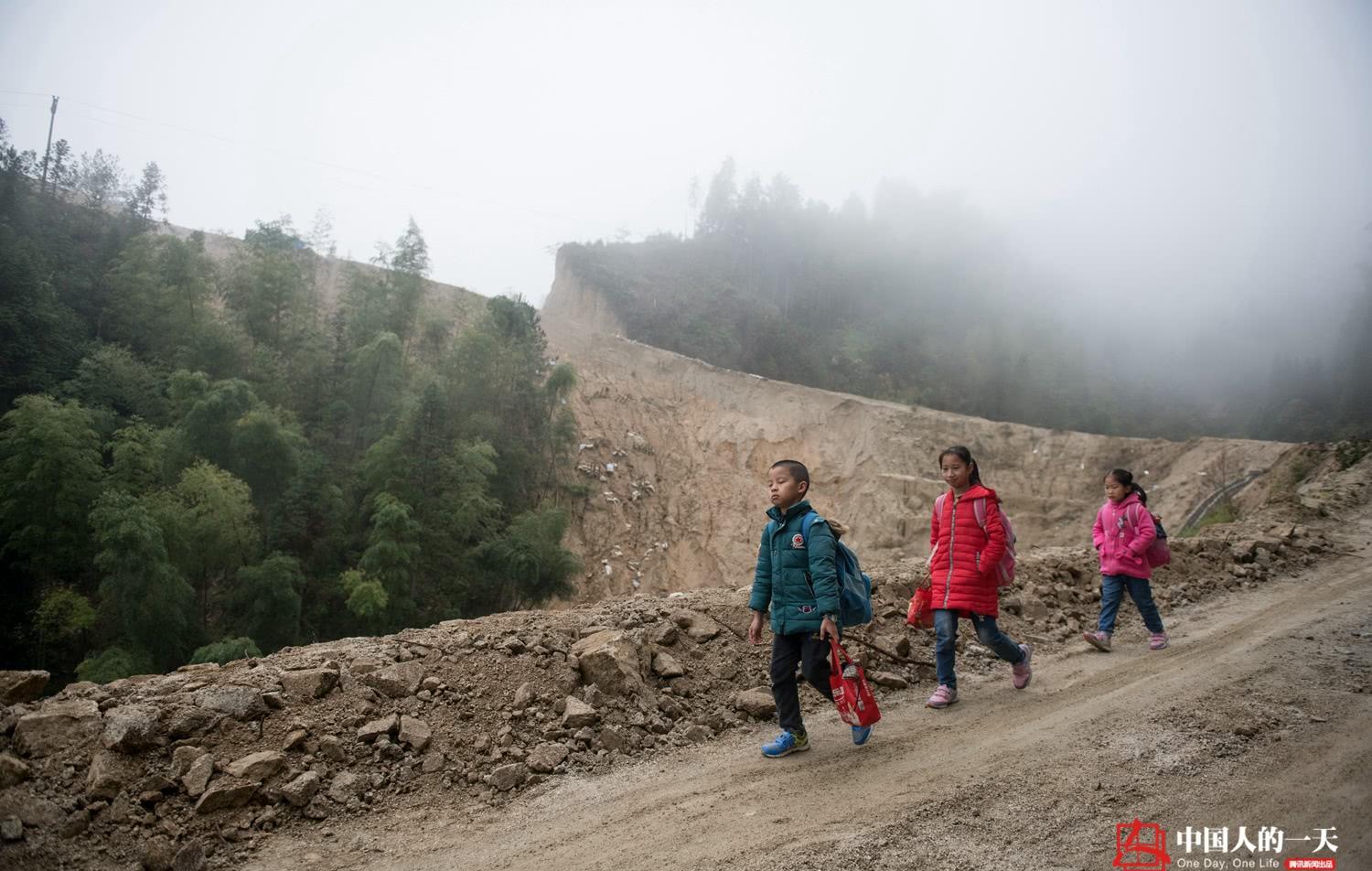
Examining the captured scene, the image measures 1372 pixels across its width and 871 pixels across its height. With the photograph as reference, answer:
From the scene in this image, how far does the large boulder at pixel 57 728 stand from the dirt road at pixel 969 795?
1.02 meters

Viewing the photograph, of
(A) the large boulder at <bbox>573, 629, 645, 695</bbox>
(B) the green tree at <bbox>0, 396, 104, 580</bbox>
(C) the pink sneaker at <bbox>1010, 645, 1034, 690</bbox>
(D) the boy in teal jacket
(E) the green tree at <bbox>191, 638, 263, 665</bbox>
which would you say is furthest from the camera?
(B) the green tree at <bbox>0, 396, 104, 580</bbox>

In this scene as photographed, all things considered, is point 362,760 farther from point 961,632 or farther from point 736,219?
point 736,219

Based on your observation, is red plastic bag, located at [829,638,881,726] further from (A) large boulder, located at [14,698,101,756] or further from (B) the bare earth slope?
(B) the bare earth slope

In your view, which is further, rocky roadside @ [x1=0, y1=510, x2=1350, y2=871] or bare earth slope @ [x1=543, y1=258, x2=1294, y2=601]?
bare earth slope @ [x1=543, y1=258, x2=1294, y2=601]

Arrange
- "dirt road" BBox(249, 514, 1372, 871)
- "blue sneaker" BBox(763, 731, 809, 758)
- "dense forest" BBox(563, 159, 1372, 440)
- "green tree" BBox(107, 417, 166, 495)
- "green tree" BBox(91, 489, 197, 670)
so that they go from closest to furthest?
"dirt road" BBox(249, 514, 1372, 871)
"blue sneaker" BBox(763, 731, 809, 758)
"green tree" BBox(91, 489, 197, 670)
"green tree" BBox(107, 417, 166, 495)
"dense forest" BBox(563, 159, 1372, 440)

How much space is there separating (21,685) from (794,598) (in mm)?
3658

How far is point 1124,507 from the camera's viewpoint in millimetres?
4895

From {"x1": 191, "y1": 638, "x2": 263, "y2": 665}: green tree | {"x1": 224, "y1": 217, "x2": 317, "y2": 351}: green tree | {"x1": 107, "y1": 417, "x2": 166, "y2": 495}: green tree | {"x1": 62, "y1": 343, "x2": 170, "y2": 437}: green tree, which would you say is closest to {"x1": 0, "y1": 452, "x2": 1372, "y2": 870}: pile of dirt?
{"x1": 191, "y1": 638, "x2": 263, "y2": 665}: green tree

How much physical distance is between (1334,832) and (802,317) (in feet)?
134

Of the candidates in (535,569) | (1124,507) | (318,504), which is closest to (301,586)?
(318,504)

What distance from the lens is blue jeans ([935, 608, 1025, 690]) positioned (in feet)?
12.2

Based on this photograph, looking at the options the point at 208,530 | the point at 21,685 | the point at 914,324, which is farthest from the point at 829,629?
the point at 914,324

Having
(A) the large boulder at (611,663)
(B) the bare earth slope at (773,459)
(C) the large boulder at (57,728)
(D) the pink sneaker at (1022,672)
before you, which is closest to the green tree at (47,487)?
(B) the bare earth slope at (773,459)

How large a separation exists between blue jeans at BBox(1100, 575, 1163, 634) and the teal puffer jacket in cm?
315
